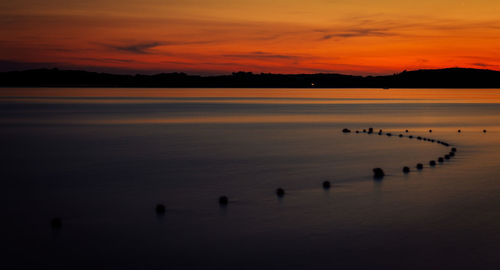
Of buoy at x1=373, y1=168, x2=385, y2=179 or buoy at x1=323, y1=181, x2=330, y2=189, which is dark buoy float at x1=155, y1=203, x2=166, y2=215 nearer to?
buoy at x1=323, y1=181, x2=330, y2=189

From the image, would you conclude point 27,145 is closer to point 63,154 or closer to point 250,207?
point 63,154

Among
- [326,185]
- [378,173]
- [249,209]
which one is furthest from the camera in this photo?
[378,173]

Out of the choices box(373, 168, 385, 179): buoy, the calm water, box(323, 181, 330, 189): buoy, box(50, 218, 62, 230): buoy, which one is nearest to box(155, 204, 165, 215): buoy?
the calm water

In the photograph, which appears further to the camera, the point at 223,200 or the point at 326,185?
the point at 326,185

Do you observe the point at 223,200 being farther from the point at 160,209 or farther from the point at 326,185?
the point at 326,185

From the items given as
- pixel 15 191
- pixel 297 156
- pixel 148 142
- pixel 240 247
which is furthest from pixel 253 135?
pixel 240 247

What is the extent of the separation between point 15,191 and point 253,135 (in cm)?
2289

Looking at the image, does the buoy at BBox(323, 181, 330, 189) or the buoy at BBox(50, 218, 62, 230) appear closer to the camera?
the buoy at BBox(50, 218, 62, 230)

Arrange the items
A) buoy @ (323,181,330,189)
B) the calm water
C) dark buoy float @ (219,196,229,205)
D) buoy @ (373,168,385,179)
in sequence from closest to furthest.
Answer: the calm water, dark buoy float @ (219,196,229,205), buoy @ (323,181,330,189), buoy @ (373,168,385,179)

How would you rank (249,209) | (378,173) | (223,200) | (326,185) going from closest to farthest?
(249,209) → (223,200) → (326,185) → (378,173)

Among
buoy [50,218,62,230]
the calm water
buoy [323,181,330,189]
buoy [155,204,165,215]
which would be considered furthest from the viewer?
buoy [323,181,330,189]

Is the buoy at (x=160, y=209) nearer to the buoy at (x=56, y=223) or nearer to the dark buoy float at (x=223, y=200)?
the dark buoy float at (x=223, y=200)

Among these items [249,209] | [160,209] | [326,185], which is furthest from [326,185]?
[160,209]

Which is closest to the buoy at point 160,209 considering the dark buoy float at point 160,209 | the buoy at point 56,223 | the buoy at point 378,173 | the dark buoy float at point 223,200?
the dark buoy float at point 160,209
